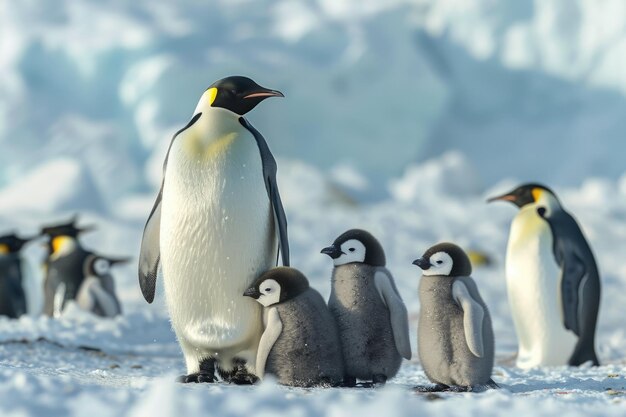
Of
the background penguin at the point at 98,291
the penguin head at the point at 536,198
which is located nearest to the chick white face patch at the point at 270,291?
the penguin head at the point at 536,198

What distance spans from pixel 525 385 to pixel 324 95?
704 inches

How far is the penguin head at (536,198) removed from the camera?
223 inches

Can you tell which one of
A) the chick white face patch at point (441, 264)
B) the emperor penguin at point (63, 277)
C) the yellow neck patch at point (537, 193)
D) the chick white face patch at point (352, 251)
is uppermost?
the yellow neck patch at point (537, 193)

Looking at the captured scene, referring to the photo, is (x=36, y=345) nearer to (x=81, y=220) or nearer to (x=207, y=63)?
(x=81, y=220)

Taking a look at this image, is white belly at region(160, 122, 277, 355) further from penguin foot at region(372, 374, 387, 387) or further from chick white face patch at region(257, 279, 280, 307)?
penguin foot at region(372, 374, 387, 387)

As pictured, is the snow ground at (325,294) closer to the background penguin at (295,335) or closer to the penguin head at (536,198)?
the background penguin at (295,335)

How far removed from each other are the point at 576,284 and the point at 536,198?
0.60 metres

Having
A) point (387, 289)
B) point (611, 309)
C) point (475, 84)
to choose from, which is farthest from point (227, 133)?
point (475, 84)

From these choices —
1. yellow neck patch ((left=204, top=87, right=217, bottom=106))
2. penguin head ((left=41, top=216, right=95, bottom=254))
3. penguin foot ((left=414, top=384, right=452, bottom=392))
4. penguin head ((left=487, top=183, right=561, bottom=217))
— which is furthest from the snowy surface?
penguin foot ((left=414, top=384, right=452, bottom=392))

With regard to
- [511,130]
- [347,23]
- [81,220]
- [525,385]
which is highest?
[347,23]

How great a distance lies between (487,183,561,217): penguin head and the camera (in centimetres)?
566

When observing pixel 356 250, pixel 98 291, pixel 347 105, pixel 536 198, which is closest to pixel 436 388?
pixel 356 250

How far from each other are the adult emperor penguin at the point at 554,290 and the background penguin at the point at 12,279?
15.3ft

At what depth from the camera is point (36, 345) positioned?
4.89 m
